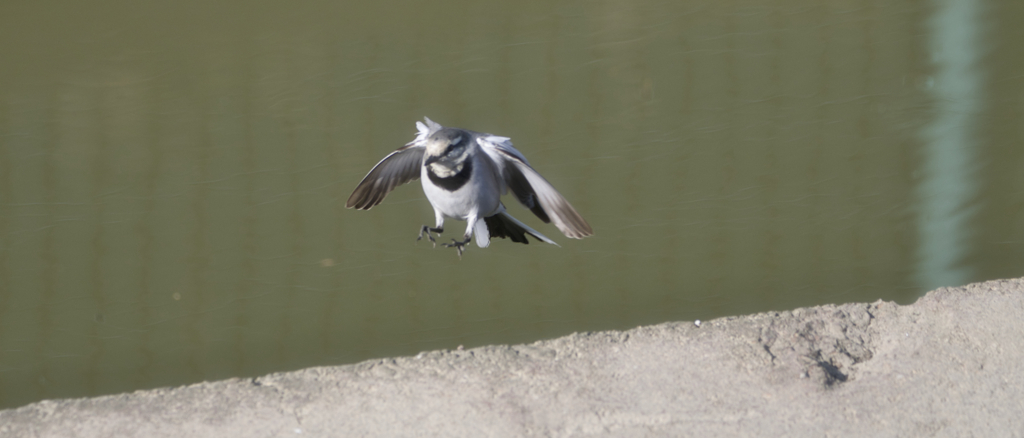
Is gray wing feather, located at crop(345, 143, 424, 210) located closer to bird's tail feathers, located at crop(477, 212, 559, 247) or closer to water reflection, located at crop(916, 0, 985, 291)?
bird's tail feathers, located at crop(477, 212, 559, 247)

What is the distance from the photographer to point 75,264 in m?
3.23

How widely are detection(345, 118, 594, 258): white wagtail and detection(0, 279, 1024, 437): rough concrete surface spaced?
1.04 meters

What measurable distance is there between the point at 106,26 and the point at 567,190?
210cm

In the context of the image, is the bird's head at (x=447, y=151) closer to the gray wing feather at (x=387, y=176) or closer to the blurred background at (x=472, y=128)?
the gray wing feather at (x=387, y=176)

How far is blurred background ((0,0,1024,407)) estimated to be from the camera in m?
3.10

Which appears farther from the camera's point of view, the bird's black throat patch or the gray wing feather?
the gray wing feather

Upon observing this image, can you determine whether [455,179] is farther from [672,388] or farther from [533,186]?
[672,388]

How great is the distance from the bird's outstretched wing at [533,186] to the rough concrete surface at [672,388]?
3.60 feet

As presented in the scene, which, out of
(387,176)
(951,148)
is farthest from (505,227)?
(951,148)

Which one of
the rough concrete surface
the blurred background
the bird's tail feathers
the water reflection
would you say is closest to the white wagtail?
the bird's tail feathers

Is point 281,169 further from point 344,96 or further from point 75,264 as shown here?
point 75,264

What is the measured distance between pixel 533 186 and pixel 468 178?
0.68ft

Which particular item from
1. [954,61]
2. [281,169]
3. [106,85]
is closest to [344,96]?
[281,169]

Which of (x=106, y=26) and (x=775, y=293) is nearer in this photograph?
(x=106, y=26)
